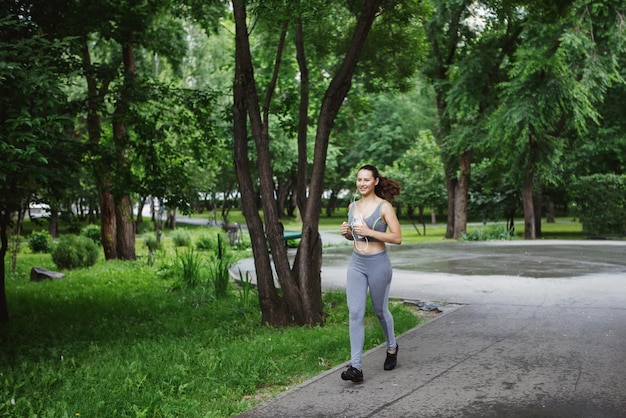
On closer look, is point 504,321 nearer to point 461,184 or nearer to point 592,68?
point 592,68

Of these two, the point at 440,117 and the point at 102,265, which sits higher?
the point at 440,117

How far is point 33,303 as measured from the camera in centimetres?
1221

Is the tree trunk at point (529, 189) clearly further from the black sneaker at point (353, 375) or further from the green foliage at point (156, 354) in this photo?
the black sneaker at point (353, 375)

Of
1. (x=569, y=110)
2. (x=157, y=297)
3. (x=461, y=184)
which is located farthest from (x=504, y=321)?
(x=461, y=184)

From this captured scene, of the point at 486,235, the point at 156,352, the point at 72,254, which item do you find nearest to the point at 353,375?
the point at 156,352

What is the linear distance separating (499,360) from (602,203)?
21.6 metres

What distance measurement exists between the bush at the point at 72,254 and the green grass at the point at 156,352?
5811mm

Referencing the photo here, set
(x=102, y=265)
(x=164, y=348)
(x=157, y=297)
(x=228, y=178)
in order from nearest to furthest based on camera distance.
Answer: (x=164, y=348), (x=157, y=297), (x=102, y=265), (x=228, y=178)

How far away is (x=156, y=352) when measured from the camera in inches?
284

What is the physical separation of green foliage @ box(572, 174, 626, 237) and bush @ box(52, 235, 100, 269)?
18.0 meters

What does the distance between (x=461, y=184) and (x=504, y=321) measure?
66.2 ft

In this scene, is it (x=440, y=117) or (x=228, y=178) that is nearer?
(x=440, y=117)

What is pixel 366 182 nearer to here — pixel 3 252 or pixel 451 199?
pixel 3 252

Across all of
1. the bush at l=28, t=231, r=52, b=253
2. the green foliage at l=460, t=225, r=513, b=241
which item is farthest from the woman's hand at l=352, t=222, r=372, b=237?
the bush at l=28, t=231, r=52, b=253
